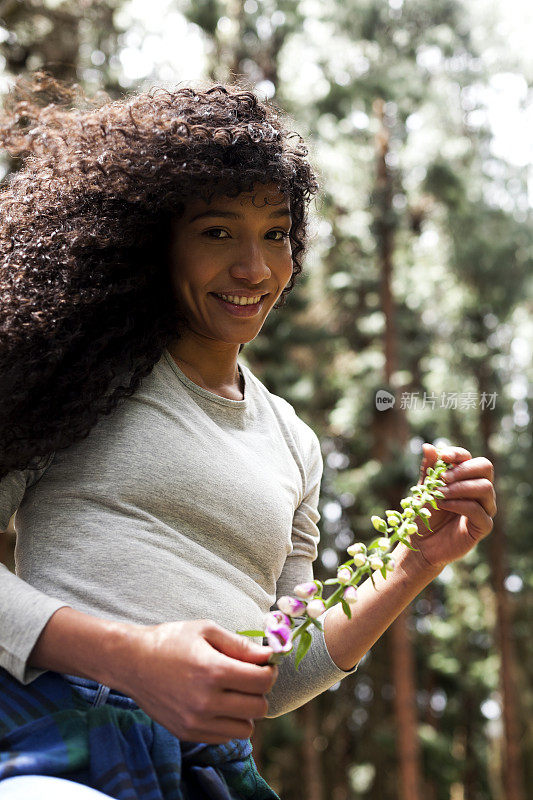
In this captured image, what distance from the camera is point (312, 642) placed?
67.7 inches

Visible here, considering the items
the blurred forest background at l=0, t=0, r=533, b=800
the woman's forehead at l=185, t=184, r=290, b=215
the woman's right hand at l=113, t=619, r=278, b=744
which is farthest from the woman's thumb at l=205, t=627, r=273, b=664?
the blurred forest background at l=0, t=0, r=533, b=800

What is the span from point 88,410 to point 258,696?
57 centimetres

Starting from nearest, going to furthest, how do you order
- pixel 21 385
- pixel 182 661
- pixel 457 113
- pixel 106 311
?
1. pixel 182 661
2. pixel 21 385
3. pixel 106 311
4. pixel 457 113

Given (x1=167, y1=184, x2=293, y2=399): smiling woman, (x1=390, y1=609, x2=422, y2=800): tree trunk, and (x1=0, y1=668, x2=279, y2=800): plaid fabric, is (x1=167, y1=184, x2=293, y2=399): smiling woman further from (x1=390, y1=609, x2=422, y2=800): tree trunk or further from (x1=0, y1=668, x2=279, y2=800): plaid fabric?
(x1=390, y1=609, x2=422, y2=800): tree trunk

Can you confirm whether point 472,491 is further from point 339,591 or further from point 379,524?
point 339,591

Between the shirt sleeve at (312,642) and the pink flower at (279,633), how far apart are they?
51cm

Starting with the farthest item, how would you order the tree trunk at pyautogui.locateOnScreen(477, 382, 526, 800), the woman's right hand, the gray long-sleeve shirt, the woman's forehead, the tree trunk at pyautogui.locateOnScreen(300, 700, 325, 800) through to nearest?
the tree trunk at pyautogui.locateOnScreen(300, 700, 325, 800) < the tree trunk at pyautogui.locateOnScreen(477, 382, 526, 800) < the woman's forehead < the gray long-sleeve shirt < the woman's right hand

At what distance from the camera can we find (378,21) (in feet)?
31.6

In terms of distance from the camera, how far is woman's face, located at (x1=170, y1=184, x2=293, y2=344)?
5.14ft

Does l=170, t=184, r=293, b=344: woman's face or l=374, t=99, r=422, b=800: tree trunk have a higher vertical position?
l=170, t=184, r=293, b=344: woman's face

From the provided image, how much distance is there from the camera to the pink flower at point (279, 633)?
1.14 meters

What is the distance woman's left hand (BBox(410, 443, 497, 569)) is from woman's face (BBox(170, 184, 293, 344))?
1.49 ft

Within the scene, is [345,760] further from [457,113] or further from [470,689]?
[457,113]

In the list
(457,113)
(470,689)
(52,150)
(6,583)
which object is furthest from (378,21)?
(470,689)
